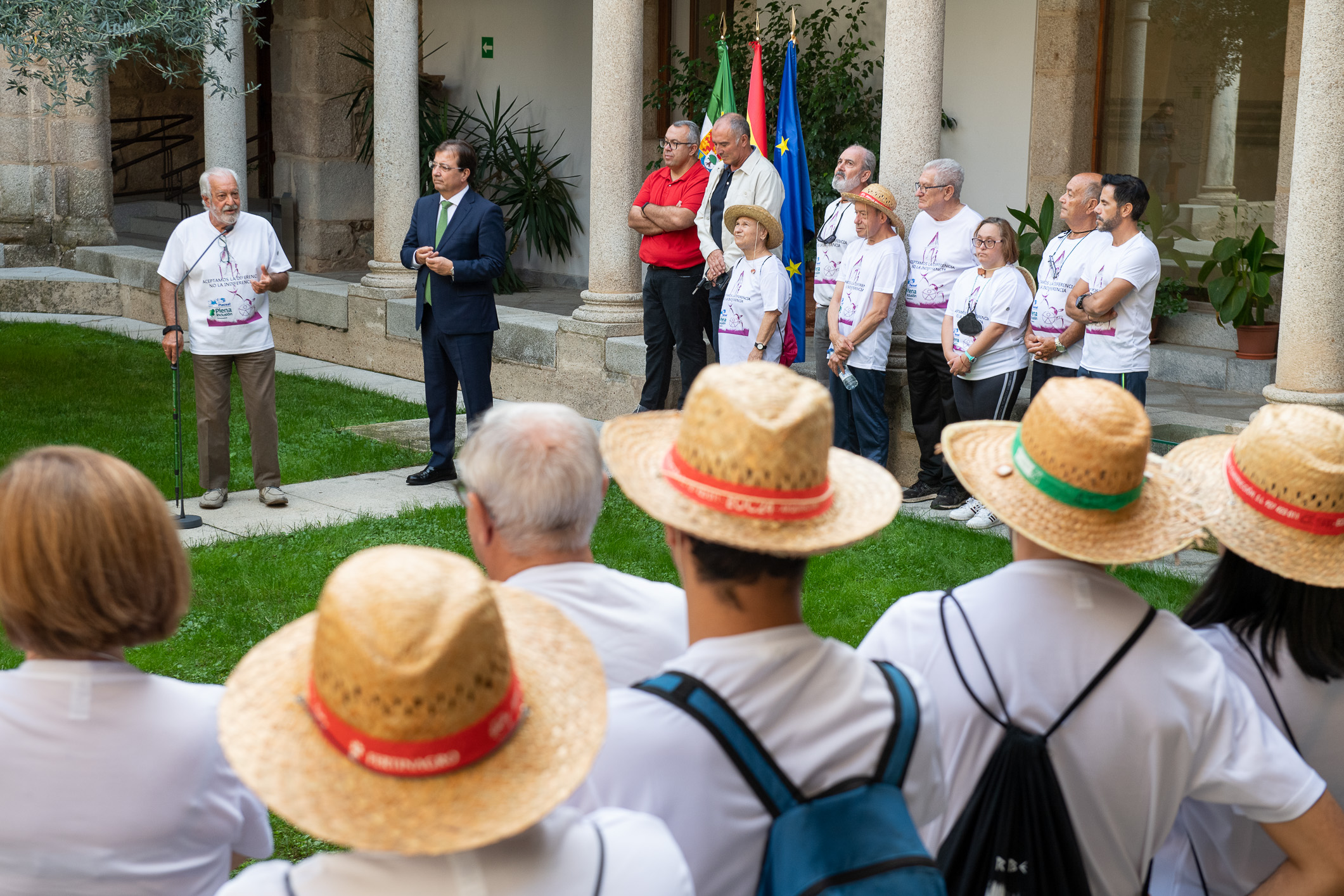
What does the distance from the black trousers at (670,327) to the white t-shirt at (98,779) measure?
21.2 feet

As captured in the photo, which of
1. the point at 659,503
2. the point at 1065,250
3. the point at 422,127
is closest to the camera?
the point at 659,503

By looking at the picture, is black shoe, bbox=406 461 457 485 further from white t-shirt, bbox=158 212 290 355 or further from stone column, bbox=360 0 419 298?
stone column, bbox=360 0 419 298

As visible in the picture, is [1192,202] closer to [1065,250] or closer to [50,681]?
[1065,250]

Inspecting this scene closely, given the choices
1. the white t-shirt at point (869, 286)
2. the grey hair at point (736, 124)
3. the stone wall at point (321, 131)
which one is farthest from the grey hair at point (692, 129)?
A: the stone wall at point (321, 131)

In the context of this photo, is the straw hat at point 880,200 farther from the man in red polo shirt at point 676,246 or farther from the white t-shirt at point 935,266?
the man in red polo shirt at point 676,246

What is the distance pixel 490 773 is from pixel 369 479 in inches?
259

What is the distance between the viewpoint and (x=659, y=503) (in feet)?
6.29

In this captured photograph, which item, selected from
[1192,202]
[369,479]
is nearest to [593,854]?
[369,479]

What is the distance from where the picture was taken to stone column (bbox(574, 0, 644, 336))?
30.5 ft

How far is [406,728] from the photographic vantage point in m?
1.44

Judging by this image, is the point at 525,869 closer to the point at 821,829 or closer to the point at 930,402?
the point at 821,829

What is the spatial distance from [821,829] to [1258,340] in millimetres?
8070

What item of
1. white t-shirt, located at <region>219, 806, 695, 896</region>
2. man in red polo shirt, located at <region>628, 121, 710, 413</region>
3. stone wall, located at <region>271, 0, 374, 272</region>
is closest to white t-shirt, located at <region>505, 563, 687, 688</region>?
white t-shirt, located at <region>219, 806, 695, 896</region>

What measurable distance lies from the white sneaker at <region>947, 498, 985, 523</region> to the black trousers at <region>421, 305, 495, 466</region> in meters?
2.60
